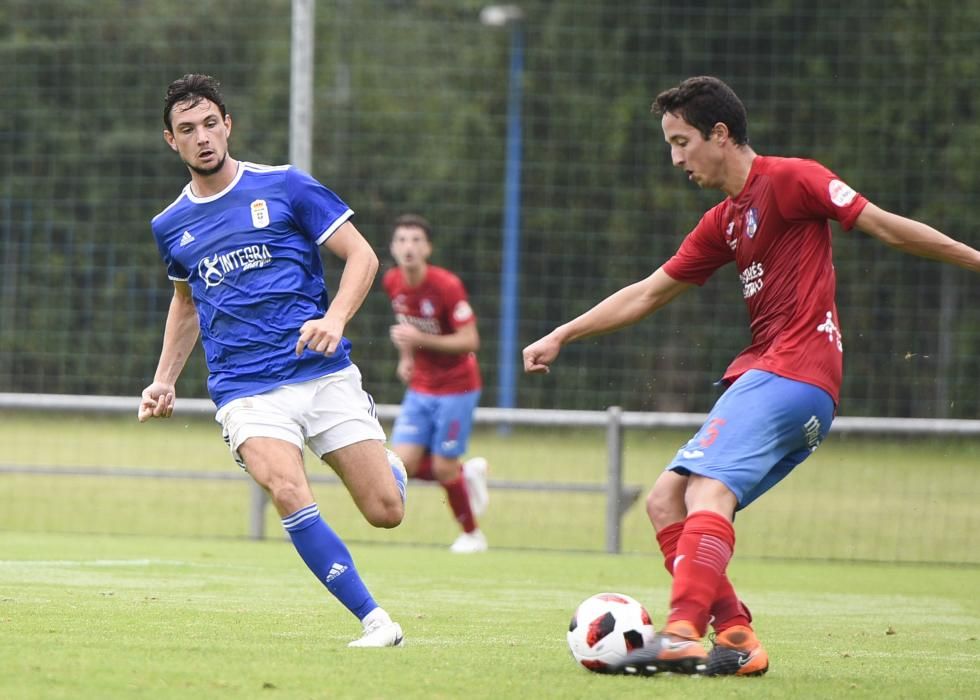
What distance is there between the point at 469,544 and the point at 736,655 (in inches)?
240

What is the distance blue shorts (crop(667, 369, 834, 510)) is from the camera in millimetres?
4953

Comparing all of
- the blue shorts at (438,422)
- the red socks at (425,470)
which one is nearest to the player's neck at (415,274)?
the blue shorts at (438,422)

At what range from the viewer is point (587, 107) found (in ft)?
67.8

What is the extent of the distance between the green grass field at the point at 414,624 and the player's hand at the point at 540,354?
103cm

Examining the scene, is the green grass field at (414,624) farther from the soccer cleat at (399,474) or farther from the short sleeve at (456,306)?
the short sleeve at (456,306)

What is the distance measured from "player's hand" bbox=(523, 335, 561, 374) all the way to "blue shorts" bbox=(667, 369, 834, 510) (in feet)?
2.44

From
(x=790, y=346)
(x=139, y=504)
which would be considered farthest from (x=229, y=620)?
(x=139, y=504)

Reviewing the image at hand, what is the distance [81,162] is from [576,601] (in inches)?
577

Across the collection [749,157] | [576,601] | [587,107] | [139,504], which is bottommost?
[139,504]

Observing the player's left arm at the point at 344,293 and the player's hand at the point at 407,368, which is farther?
the player's hand at the point at 407,368

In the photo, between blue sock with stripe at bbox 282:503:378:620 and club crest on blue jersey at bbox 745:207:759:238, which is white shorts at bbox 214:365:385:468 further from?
A: club crest on blue jersey at bbox 745:207:759:238

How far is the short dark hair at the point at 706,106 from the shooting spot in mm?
5164

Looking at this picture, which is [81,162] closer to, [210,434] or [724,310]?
[210,434]

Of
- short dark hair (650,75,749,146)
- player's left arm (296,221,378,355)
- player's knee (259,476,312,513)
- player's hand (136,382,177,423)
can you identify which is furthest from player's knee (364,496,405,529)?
short dark hair (650,75,749,146)
